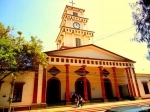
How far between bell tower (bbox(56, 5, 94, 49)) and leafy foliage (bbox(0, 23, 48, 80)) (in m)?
10.4

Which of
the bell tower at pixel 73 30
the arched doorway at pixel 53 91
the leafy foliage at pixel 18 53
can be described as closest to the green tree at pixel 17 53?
the leafy foliage at pixel 18 53

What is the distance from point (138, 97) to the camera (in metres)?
18.6

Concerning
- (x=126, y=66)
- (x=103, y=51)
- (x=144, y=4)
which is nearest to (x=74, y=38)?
(x=103, y=51)

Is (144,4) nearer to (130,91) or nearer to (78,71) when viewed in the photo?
(78,71)

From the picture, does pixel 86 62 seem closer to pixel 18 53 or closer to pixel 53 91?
pixel 53 91

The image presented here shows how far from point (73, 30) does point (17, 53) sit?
584 inches

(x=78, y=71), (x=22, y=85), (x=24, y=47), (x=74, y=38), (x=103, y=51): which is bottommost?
(x=22, y=85)

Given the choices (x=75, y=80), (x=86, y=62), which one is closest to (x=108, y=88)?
(x=75, y=80)

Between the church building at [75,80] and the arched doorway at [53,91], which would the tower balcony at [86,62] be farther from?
the arched doorway at [53,91]

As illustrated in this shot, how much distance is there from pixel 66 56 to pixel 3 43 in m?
8.13

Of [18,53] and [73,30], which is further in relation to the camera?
[73,30]

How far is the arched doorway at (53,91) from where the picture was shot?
17.7 meters

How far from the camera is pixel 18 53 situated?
38.9 ft

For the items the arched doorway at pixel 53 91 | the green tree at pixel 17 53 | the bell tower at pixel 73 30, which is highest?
the bell tower at pixel 73 30
